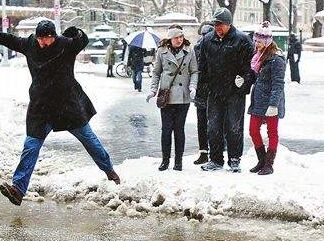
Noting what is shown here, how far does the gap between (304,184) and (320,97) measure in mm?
11865

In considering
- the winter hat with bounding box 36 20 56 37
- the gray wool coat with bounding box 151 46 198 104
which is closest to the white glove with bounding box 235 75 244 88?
the gray wool coat with bounding box 151 46 198 104

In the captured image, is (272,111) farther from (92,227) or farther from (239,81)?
(92,227)

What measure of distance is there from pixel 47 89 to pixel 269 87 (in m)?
2.42

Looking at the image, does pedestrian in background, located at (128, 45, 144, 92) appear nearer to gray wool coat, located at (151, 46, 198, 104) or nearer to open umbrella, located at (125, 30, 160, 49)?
open umbrella, located at (125, 30, 160, 49)

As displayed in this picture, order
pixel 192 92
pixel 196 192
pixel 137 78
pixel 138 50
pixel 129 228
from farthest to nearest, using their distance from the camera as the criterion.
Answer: pixel 138 50 → pixel 137 78 → pixel 192 92 → pixel 196 192 → pixel 129 228

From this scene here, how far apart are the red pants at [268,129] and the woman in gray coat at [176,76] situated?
78 cm

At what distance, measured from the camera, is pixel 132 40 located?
864 inches

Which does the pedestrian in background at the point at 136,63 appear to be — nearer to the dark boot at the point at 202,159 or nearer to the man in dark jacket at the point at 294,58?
the man in dark jacket at the point at 294,58

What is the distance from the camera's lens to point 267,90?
748cm

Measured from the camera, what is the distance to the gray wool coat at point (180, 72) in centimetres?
750

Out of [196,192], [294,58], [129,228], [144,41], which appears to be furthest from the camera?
[294,58]

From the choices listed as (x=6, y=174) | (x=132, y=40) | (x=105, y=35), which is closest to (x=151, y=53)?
(x=132, y=40)

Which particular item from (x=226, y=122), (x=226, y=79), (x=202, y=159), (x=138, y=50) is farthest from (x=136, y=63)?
(x=226, y=79)

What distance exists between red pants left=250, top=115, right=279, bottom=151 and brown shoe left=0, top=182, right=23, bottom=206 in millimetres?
2740
